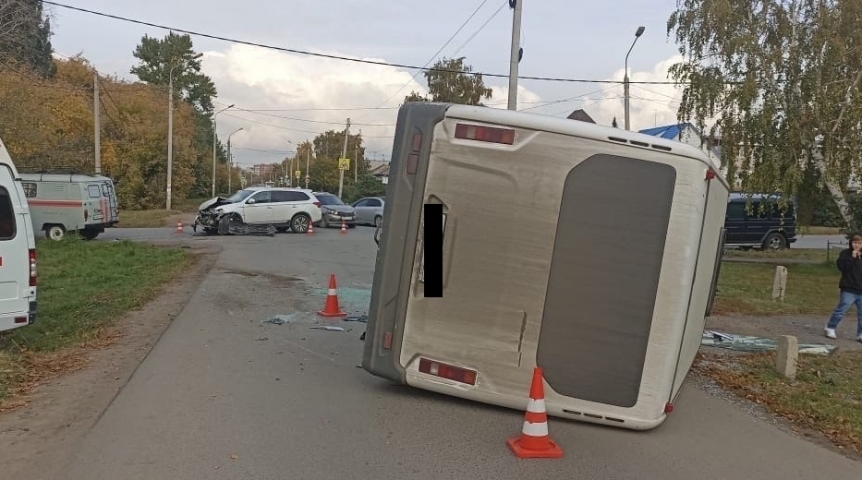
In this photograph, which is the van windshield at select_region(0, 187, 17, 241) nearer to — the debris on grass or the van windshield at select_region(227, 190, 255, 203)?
the debris on grass

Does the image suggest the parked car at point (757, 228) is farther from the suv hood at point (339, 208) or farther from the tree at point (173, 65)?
the tree at point (173, 65)

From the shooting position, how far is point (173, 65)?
270 feet

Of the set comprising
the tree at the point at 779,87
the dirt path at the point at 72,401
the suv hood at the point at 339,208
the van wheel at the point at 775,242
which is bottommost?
the dirt path at the point at 72,401

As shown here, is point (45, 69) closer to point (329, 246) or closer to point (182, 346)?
point (329, 246)

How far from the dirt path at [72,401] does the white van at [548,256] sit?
2.52m

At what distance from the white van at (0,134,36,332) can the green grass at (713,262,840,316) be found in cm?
1051

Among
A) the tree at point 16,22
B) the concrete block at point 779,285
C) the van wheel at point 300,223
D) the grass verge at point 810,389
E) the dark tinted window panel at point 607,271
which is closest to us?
the dark tinted window panel at point 607,271

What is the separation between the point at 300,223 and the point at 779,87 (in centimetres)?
1665

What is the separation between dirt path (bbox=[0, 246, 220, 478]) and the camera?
4.60m

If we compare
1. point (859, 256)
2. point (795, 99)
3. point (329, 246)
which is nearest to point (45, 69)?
point (329, 246)

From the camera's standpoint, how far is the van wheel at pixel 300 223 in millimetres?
26078

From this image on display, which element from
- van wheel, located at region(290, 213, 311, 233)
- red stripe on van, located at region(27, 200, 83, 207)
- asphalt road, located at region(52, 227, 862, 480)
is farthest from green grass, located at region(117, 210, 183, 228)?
asphalt road, located at region(52, 227, 862, 480)

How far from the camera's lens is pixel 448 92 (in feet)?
151

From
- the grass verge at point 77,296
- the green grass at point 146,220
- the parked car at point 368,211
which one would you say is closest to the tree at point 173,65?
the green grass at point 146,220
